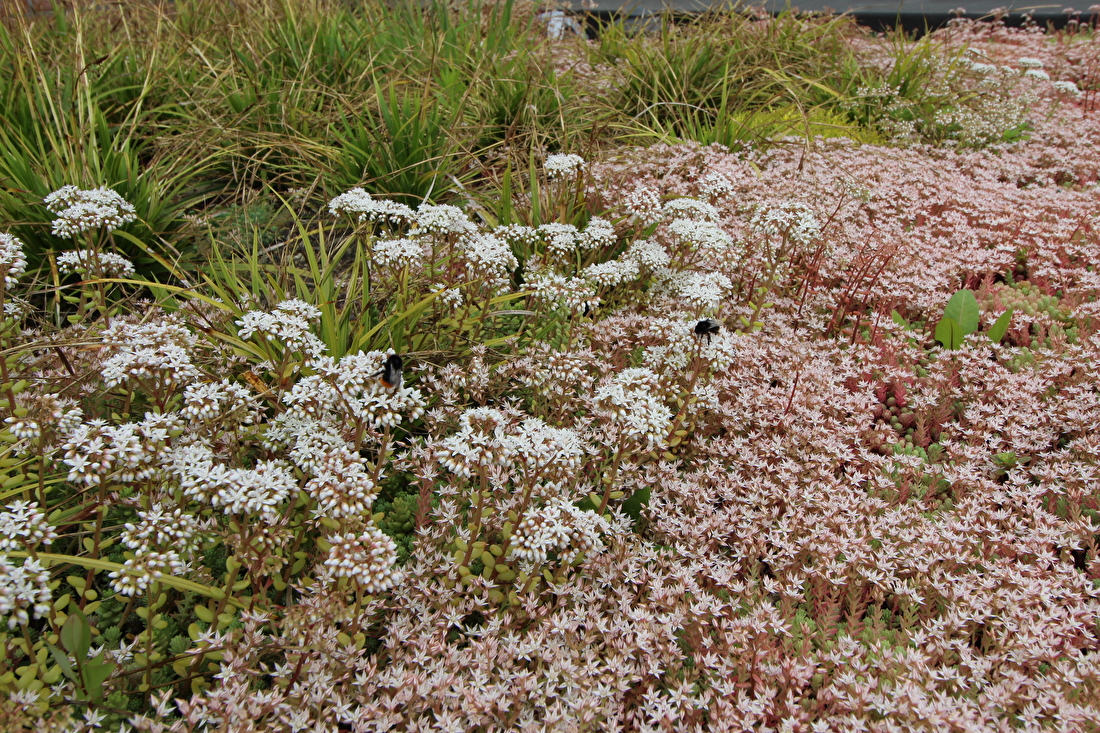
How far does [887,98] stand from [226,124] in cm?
698

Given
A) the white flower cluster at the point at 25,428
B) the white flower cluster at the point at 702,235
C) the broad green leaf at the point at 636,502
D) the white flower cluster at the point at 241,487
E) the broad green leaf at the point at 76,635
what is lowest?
the broad green leaf at the point at 636,502

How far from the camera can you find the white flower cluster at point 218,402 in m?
2.38

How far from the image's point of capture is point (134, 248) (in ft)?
15.4

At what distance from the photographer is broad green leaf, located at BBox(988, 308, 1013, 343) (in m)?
3.93

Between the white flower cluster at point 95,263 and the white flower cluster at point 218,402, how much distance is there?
139cm

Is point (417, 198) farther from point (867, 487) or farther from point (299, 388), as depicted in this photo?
point (867, 487)

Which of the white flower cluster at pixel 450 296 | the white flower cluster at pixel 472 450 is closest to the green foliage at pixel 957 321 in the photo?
the white flower cluster at pixel 450 296

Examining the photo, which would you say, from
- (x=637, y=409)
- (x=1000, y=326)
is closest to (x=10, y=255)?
(x=637, y=409)

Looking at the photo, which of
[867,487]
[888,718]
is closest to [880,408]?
[867,487]

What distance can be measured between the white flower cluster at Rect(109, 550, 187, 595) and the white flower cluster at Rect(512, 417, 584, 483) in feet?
3.70

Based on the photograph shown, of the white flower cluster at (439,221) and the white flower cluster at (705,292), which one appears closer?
the white flower cluster at (705,292)

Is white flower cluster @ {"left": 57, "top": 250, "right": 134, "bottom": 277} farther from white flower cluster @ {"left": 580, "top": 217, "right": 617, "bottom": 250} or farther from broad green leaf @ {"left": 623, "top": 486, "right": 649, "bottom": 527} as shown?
broad green leaf @ {"left": 623, "top": 486, "right": 649, "bottom": 527}

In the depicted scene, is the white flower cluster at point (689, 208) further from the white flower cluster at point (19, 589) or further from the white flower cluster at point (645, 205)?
the white flower cluster at point (19, 589)

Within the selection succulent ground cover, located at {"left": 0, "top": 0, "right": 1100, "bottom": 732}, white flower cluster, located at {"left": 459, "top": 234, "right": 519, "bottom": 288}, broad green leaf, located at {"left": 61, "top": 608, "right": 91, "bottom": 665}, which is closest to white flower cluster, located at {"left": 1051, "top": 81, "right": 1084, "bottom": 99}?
succulent ground cover, located at {"left": 0, "top": 0, "right": 1100, "bottom": 732}
